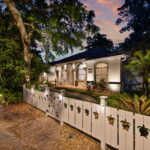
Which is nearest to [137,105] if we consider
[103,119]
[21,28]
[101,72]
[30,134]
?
[103,119]

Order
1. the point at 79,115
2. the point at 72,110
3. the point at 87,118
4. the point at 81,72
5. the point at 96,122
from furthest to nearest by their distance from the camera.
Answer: the point at 81,72 < the point at 72,110 < the point at 79,115 < the point at 87,118 < the point at 96,122

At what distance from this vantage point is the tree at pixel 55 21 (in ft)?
39.1

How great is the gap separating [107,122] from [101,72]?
42.4 feet

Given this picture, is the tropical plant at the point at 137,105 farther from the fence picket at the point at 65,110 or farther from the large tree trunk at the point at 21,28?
the large tree trunk at the point at 21,28

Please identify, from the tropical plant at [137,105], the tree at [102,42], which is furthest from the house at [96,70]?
the tree at [102,42]

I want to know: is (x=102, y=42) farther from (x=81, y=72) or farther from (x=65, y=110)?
(x=65, y=110)

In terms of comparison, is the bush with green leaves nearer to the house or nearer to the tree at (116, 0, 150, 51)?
the house

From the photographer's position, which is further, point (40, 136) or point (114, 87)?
point (114, 87)

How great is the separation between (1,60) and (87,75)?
10660 mm

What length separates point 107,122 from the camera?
3.86 m

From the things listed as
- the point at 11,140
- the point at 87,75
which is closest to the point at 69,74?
the point at 87,75

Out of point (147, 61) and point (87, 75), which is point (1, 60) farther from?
point (87, 75)

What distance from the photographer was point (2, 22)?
11.9 meters

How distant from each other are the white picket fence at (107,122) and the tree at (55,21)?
6.94 metres
